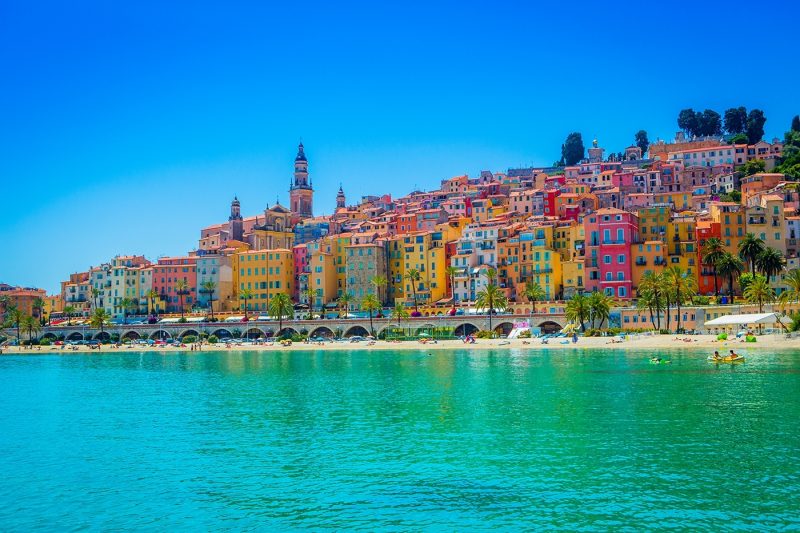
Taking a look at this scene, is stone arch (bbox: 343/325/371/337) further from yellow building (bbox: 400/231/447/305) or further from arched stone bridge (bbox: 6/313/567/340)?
yellow building (bbox: 400/231/447/305)

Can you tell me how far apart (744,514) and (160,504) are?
59.8 ft

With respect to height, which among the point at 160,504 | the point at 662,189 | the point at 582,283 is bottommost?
the point at 160,504

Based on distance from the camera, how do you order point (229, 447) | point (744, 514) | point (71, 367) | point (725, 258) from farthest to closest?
1. point (725, 258)
2. point (71, 367)
3. point (229, 447)
4. point (744, 514)

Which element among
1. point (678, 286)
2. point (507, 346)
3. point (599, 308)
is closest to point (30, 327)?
point (507, 346)

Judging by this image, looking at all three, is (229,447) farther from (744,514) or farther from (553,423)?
(744,514)

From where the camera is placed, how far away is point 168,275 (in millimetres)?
153375

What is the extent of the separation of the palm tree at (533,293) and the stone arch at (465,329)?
8233 millimetres

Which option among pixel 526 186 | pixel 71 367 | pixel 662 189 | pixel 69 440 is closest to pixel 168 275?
pixel 71 367

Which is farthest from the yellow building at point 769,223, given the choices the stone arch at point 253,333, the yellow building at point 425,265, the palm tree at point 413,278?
the stone arch at point 253,333

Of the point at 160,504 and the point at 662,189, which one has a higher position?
the point at 662,189

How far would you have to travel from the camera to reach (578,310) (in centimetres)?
9806

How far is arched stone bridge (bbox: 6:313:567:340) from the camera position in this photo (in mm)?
107000

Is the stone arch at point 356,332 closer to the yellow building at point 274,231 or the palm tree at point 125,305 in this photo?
the yellow building at point 274,231

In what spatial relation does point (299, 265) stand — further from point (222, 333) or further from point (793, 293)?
point (793, 293)
